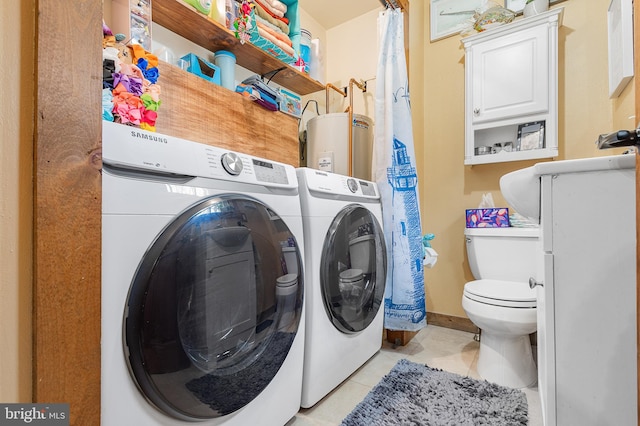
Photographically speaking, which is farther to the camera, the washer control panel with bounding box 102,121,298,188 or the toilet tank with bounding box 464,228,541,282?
the toilet tank with bounding box 464,228,541,282

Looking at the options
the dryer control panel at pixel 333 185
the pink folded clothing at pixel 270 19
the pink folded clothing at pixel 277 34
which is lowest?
the dryer control panel at pixel 333 185

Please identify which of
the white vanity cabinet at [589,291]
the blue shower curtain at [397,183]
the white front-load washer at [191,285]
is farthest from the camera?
the blue shower curtain at [397,183]

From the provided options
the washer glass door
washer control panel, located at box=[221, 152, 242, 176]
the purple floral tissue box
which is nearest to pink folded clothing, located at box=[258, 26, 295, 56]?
washer control panel, located at box=[221, 152, 242, 176]

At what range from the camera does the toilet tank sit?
1598mm

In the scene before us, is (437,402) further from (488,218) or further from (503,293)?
(488,218)

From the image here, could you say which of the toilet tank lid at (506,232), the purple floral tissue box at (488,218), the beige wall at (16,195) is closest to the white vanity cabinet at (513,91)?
the purple floral tissue box at (488,218)

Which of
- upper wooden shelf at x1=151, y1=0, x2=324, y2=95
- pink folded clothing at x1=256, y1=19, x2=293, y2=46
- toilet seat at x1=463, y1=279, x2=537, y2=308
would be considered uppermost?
pink folded clothing at x1=256, y1=19, x2=293, y2=46

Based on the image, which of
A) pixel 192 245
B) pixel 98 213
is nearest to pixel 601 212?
pixel 192 245

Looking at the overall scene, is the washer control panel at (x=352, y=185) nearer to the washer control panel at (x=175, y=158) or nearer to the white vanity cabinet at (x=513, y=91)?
the washer control panel at (x=175, y=158)

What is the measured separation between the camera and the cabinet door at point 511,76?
66.4 inches

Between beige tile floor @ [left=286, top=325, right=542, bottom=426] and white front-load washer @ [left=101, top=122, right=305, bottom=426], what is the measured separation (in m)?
0.24

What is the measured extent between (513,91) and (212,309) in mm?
2053

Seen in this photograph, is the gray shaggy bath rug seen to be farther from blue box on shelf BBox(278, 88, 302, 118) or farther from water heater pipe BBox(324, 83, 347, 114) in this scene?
water heater pipe BBox(324, 83, 347, 114)

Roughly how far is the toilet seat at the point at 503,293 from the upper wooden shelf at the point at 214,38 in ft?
5.02
